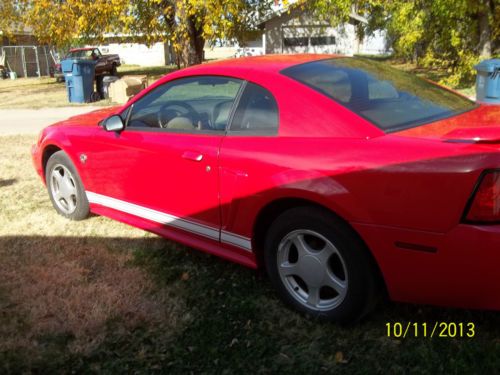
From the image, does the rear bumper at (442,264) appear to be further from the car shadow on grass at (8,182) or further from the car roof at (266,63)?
the car shadow on grass at (8,182)

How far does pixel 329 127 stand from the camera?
2.86 m

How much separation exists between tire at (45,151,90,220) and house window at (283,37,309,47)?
27224mm

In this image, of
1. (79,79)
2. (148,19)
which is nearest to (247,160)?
(79,79)

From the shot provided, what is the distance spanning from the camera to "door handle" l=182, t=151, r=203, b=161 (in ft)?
10.9

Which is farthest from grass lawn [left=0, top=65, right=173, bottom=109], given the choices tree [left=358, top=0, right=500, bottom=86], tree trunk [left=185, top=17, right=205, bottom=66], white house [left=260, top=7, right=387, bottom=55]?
white house [left=260, top=7, right=387, bottom=55]

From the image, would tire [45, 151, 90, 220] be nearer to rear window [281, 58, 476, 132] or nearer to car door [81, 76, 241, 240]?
car door [81, 76, 241, 240]

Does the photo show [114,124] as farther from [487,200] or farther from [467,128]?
[487,200]

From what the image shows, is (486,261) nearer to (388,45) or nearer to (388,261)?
(388,261)

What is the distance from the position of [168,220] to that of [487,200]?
2.21m

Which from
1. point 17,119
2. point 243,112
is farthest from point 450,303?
point 17,119

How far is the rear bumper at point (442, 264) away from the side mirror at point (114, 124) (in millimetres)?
2133

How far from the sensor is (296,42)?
101ft

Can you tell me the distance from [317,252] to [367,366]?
25.7 inches

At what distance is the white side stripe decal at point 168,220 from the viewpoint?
3.32 meters
